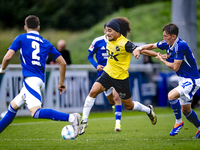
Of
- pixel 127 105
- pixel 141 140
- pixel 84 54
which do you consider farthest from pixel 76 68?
pixel 84 54

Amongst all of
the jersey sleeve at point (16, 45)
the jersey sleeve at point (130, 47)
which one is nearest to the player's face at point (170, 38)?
the jersey sleeve at point (130, 47)

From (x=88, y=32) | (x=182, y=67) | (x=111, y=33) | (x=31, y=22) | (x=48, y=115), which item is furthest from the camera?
(x=88, y=32)

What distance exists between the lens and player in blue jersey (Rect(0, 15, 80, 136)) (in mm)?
4793

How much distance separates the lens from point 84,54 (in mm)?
23609

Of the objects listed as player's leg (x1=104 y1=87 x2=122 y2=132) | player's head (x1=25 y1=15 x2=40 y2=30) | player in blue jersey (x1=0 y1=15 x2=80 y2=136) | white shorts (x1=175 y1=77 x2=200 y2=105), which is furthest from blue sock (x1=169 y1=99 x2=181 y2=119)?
player's head (x1=25 y1=15 x2=40 y2=30)

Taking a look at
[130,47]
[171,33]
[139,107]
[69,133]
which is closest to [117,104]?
[139,107]

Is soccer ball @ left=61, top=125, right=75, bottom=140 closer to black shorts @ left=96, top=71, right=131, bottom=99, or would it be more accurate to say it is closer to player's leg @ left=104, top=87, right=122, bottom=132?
black shorts @ left=96, top=71, right=131, bottom=99

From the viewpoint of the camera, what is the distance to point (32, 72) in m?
4.94

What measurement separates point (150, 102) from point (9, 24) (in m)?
14.3

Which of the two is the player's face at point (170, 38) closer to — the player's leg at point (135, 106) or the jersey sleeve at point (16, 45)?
the player's leg at point (135, 106)

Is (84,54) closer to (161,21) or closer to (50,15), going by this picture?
(50,15)

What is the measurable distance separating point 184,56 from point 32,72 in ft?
8.31

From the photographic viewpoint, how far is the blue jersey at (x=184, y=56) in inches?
219

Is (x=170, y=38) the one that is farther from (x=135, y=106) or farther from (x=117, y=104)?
(x=117, y=104)
